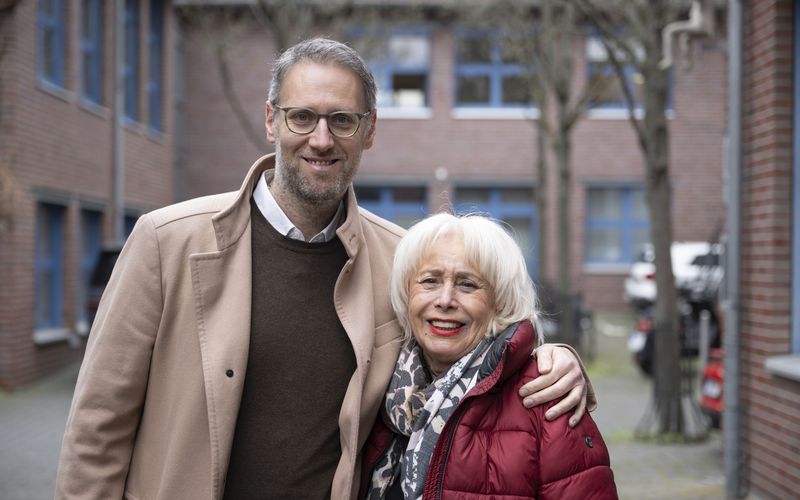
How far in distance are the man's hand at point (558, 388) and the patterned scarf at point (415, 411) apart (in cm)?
15

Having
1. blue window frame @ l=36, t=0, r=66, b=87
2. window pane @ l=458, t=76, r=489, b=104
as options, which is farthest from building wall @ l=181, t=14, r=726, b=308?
blue window frame @ l=36, t=0, r=66, b=87

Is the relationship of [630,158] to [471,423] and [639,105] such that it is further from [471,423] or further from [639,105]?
[471,423]

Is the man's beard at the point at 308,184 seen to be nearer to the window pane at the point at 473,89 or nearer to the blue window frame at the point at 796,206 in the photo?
the blue window frame at the point at 796,206

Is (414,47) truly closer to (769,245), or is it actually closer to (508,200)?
(508,200)

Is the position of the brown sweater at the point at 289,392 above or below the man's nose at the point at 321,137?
below

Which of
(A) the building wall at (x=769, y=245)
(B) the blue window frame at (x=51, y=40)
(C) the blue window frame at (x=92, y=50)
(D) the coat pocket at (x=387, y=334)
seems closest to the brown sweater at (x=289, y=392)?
(D) the coat pocket at (x=387, y=334)

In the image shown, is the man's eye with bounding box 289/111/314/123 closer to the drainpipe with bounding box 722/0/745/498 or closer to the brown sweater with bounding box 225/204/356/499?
the brown sweater with bounding box 225/204/356/499

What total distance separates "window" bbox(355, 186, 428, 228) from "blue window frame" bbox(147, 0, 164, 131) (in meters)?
5.95

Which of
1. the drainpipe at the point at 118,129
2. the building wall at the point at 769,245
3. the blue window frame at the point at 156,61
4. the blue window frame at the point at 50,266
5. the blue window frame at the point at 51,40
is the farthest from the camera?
the blue window frame at the point at 156,61

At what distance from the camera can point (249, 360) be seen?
2.96m

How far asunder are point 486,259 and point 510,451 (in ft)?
1.82

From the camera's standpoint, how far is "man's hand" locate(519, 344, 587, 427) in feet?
8.95

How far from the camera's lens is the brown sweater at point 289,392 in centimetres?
295

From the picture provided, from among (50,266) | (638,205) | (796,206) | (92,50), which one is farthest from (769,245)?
(638,205)
